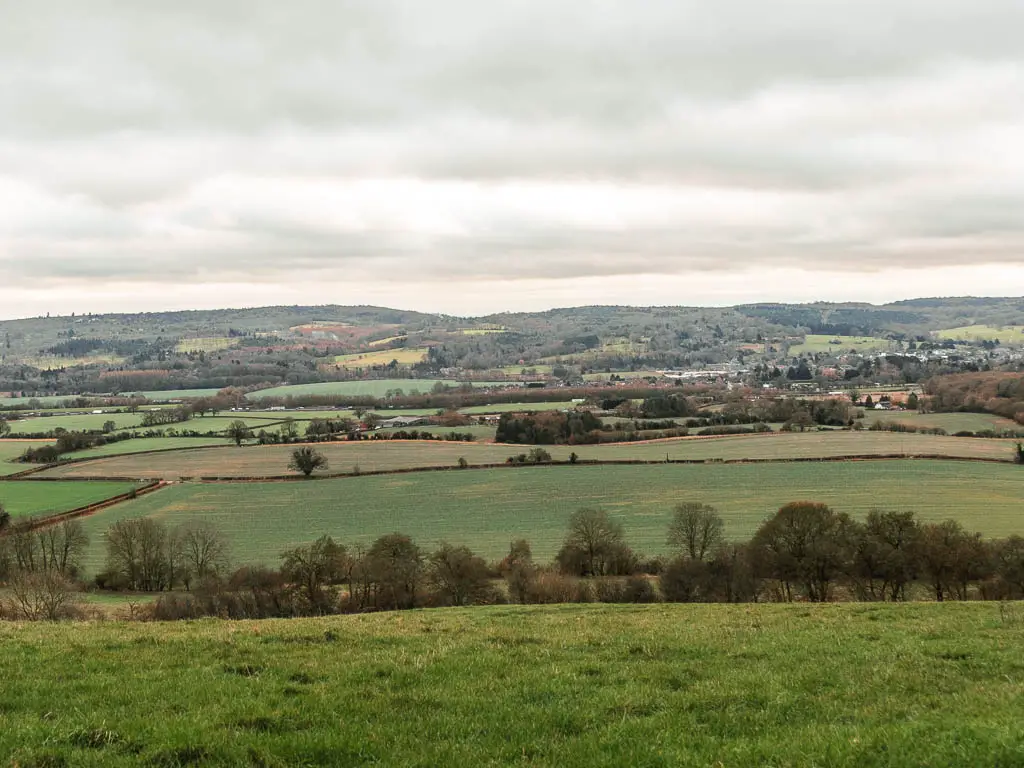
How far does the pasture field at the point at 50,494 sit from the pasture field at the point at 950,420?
4001 inches

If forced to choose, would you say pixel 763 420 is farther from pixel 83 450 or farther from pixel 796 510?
pixel 83 450

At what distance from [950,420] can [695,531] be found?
3262 inches

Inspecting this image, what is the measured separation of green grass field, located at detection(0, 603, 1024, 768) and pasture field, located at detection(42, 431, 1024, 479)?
70.5m

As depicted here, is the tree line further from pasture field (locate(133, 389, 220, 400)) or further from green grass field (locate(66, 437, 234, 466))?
pasture field (locate(133, 389, 220, 400))

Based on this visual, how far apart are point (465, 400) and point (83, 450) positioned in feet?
234

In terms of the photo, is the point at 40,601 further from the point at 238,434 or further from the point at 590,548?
the point at 238,434

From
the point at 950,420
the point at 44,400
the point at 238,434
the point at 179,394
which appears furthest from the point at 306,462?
the point at 44,400

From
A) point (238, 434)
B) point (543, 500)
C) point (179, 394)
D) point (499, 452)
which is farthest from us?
point (179, 394)

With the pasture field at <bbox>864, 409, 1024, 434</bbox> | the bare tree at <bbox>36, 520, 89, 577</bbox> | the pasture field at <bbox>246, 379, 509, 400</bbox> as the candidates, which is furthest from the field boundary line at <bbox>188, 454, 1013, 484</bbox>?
the pasture field at <bbox>246, 379, 509, 400</bbox>

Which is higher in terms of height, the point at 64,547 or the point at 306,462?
the point at 306,462

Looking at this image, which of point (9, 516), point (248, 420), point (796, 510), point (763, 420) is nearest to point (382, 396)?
point (248, 420)

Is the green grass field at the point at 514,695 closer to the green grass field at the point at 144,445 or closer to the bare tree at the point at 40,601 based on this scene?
the bare tree at the point at 40,601

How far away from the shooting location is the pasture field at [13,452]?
89.1 metres

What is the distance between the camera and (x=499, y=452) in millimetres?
93188
